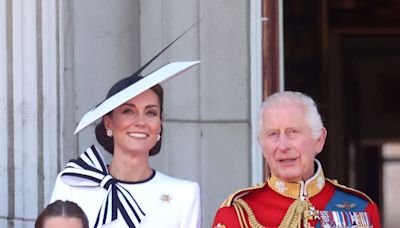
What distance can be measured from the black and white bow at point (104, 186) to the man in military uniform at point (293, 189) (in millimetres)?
318

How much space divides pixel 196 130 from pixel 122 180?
1.72 metres

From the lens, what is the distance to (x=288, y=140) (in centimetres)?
364

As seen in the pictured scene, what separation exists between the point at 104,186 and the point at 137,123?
0.80 ft

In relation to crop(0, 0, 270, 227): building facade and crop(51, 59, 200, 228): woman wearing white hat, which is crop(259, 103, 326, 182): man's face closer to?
crop(51, 59, 200, 228): woman wearing white hat

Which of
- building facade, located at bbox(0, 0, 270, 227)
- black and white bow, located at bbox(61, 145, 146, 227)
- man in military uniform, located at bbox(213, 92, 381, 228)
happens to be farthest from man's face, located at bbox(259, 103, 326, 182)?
building facade, located at bbox(0, 0, 270, 227)

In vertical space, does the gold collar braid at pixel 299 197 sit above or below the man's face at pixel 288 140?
below

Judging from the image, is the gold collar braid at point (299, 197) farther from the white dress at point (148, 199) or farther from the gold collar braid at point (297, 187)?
the white dress at point (148, 199)

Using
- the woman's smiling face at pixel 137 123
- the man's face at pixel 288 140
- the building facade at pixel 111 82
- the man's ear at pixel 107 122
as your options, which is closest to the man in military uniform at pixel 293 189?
the man's face at pixel 288 140

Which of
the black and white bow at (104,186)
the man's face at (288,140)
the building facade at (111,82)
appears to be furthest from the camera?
the building facade at (111,82)

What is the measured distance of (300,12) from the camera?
26.2 feet

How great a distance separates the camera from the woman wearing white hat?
12.8 feet

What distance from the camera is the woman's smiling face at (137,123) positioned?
3920mm

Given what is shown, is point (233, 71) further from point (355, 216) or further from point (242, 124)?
point (355, 216)

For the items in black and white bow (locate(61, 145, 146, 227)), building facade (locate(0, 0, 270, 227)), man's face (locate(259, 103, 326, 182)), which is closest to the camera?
man's face (locate(259, 103, 326, 182))
